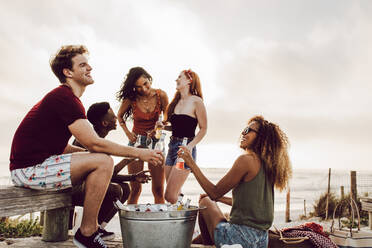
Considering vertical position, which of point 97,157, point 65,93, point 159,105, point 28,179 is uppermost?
point 159,105

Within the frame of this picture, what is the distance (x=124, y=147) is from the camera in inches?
116

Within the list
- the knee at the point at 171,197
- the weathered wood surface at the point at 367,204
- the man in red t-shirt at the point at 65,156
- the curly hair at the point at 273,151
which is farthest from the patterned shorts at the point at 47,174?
the weathered wood surface at the point at 367,204

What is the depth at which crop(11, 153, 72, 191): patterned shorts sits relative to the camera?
2846 mm

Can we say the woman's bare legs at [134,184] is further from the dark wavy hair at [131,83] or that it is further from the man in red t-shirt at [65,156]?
the man in red t-shirt at [65,156]

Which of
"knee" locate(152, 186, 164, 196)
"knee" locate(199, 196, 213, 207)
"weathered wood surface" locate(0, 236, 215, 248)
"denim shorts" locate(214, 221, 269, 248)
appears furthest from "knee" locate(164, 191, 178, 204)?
"denim shorts" locate(214, 221, 269, 248)

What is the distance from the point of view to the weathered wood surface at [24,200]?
268 centimetres

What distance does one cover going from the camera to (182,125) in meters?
4.66

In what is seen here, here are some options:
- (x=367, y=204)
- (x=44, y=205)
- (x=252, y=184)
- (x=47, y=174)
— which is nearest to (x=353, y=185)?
(x=367, y=204)

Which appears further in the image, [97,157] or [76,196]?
[76,196]

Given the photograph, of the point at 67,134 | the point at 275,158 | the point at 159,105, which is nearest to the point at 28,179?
the point at 67,134

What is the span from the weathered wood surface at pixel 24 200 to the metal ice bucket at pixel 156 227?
32.3 inches

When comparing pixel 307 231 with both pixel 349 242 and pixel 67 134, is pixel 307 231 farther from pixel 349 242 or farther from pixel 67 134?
pixel 67 134

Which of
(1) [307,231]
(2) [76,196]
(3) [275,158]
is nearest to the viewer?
(3) [275,158]

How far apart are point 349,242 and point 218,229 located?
1393 mm
